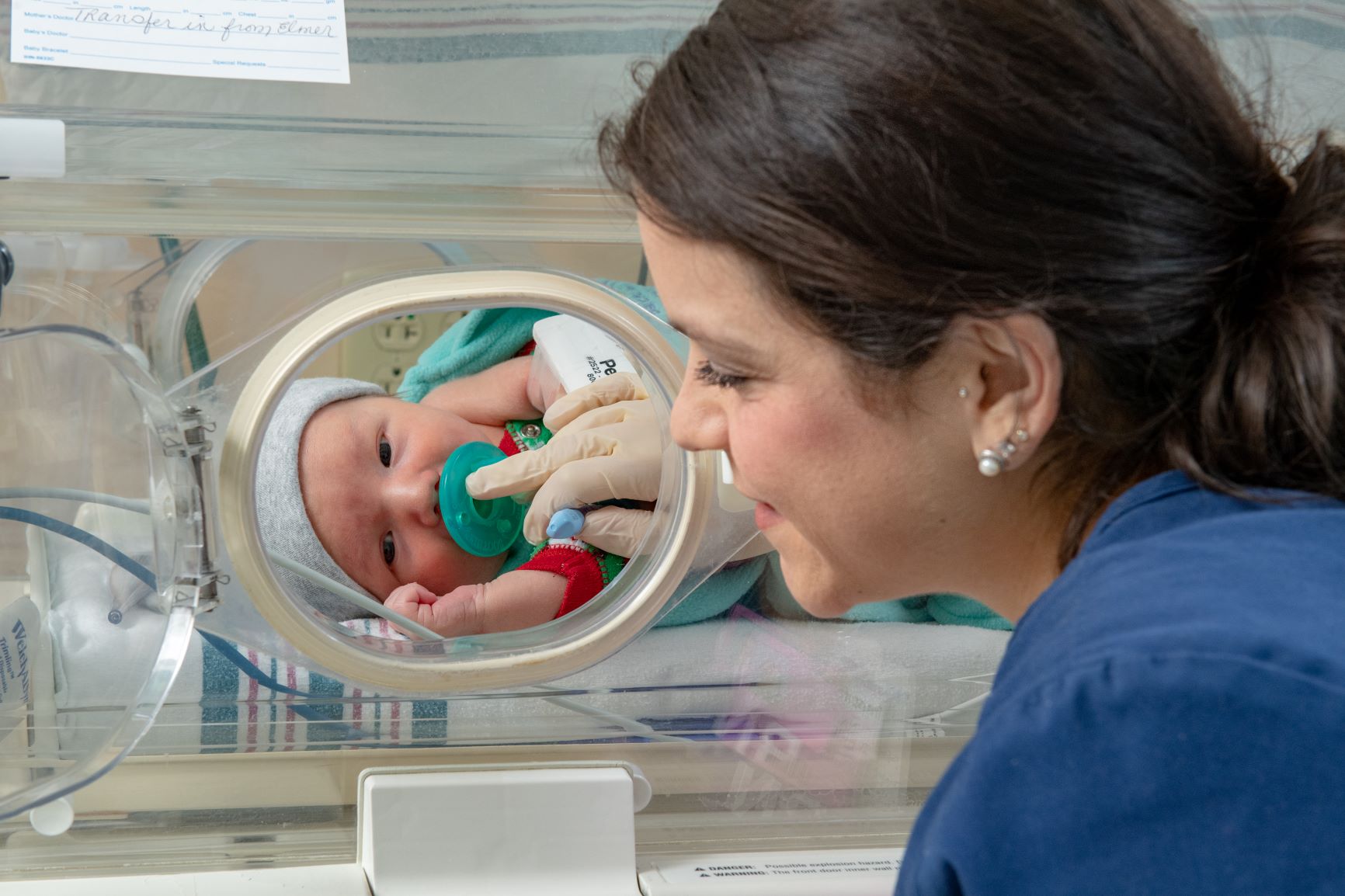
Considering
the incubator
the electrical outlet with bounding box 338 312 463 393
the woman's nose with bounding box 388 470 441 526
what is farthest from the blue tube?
the electrical outlet with bounding box 338 312 463 393

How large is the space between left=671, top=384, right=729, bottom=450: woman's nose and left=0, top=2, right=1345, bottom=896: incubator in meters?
0.27

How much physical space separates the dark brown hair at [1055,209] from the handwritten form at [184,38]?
46 centimetres

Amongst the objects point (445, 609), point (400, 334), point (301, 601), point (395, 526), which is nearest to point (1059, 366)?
point (301, 601)

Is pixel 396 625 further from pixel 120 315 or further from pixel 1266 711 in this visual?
pixel 1266 711

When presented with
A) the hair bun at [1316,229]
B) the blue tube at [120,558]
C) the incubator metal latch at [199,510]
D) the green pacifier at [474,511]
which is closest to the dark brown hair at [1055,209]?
the hair bun at [1316,229]

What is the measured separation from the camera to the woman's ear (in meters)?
0.65

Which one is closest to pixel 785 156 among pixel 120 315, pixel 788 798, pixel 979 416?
pixel 979 416

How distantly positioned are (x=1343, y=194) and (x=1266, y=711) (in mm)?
329

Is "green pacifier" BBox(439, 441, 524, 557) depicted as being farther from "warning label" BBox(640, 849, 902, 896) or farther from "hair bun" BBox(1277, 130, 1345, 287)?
"hair bun" BBox(1277, 130, 1345, 287)

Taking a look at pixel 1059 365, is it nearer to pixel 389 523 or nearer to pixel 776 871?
pixel 776 871

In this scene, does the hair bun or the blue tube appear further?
the blue tube

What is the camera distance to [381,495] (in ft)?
4.42

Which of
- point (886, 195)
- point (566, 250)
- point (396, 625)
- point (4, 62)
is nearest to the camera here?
point (886, 195)

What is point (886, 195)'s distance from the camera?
0.62 meters
